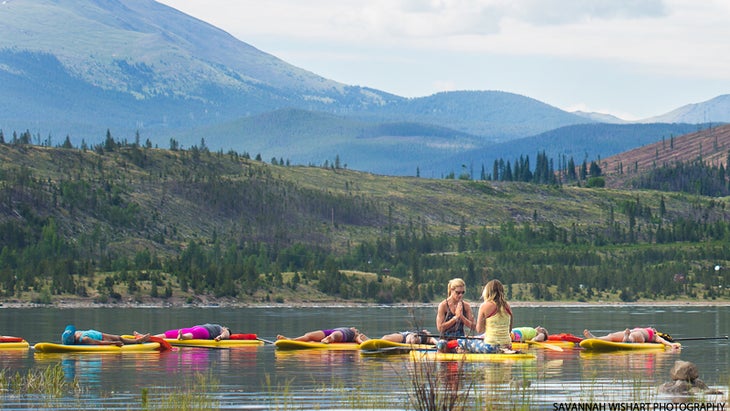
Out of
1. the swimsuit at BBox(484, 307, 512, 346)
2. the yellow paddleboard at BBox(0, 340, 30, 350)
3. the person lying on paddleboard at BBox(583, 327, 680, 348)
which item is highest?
the swimsuit at BBox(484, 307, 512, 346)

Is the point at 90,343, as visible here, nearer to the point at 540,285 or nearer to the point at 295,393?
the point at 295,393

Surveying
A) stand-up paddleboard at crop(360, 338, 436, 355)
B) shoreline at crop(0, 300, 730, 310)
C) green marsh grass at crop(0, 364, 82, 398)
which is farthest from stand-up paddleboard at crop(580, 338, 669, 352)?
shoreline at crop(0, 300, 730, 310)

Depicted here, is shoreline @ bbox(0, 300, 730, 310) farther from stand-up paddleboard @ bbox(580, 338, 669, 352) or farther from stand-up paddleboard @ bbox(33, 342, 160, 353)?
stand-up paddleboard @ bbox(33, 342, 160, 353)

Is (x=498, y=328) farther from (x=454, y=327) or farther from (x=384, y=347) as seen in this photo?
(x=384, y=347)

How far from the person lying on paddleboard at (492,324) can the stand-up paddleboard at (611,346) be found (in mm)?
10163

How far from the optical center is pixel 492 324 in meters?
43.0

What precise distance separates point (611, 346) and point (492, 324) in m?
12.4

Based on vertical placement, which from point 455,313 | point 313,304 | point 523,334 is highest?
point 313,304

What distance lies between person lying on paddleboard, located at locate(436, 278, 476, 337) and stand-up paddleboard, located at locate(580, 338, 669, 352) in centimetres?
1232

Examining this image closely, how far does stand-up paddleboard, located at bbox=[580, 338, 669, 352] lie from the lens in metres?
53.7

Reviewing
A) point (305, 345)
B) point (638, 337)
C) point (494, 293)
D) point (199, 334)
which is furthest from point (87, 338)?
point (638, 337)

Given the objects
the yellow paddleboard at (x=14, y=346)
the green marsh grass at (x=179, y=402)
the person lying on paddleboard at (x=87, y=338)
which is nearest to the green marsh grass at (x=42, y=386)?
the green marsh grass at (x=179, y=402)

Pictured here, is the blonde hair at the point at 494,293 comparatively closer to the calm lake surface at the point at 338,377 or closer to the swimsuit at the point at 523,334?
the calm lake surface at the point at 338,377

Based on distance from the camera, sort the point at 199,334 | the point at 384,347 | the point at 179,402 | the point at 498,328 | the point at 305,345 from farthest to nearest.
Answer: the point at 199,334 < the point at 305,345 < the point at 384,347 < the point at 498,328 < the point at 179,402
